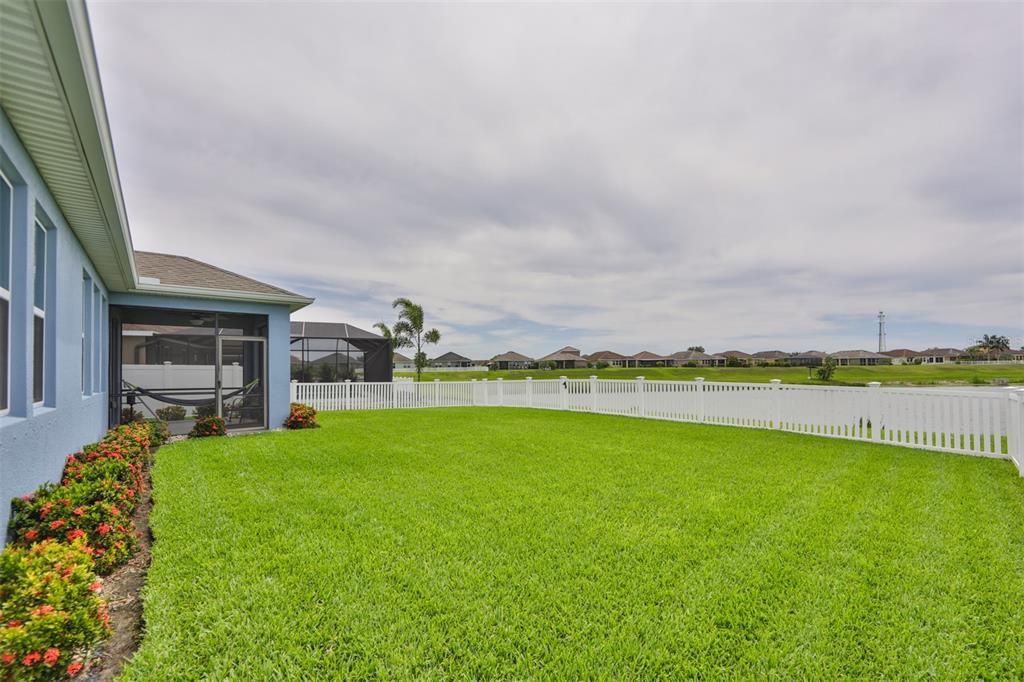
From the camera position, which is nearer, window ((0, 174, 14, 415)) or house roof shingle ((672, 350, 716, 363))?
window ((0, 174, 14, 415))

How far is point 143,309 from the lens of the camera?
29.9 ft

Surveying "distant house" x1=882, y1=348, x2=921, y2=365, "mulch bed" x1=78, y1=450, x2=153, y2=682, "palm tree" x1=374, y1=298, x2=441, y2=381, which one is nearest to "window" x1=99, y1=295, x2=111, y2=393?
"mulch bed" x1=78, y1=450, x2=153, y2=682

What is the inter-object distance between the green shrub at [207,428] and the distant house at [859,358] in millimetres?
47728

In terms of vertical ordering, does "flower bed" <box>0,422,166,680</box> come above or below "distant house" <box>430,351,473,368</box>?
below

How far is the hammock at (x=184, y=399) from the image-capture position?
957 cm

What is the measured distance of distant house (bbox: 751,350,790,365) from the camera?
45.5m

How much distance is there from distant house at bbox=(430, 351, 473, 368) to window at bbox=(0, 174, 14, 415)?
5148 centimetres

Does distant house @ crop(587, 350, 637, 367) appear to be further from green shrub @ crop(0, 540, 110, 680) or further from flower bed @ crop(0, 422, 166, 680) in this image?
green shrub @ crop(0, 540, 110, 680)

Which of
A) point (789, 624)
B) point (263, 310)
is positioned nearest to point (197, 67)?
point (263, 310)

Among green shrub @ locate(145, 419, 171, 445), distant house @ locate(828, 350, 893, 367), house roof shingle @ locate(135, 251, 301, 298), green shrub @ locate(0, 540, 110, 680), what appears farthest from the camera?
distant house @ locate(828, 350, 893, 367)

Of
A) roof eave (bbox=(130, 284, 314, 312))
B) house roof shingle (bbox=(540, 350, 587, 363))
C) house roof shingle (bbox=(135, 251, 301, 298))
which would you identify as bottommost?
house roof shingle (bbox=(540, 350, 587, 363))

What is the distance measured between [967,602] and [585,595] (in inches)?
90.6

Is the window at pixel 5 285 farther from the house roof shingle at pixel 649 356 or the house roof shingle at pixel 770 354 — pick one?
the house roof shingle at pixel 770 354

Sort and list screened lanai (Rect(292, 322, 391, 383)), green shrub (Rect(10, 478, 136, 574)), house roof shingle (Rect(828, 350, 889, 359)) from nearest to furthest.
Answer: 1. green shrub (Rect(10, 478, 136, 574))
2. screened lanai (Rect(292, 322, 391, 383))
3. house roof shingle (Rect(828, 350, 889, 359))
